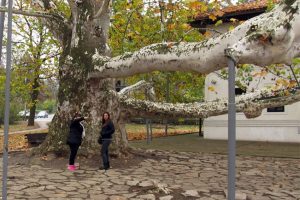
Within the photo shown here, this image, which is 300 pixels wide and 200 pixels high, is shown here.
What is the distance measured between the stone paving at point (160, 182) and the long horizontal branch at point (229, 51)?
2.54m

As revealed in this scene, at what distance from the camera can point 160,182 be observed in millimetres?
8898

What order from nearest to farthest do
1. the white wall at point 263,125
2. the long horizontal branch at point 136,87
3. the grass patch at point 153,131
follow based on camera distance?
the long horizontal branch at point 136,87 < the white wall at point 263,125 < the grass patch at point 153,131

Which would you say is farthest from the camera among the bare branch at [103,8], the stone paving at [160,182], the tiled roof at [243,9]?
the tiled roof at [243,9]

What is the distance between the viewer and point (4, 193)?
17.5 feet

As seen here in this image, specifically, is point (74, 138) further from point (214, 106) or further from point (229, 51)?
point (229, 51)

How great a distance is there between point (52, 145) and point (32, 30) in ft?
56.6

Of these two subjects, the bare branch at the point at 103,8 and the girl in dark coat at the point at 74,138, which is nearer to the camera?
the girl in dark coat at the point at 74,138

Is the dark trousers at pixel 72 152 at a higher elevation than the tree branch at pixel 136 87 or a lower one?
lower

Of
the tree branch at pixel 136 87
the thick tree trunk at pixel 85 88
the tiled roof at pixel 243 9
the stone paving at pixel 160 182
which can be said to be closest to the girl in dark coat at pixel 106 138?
the stone paving at pixel 160 182

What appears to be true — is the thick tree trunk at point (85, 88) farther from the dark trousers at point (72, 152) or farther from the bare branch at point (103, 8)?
the dark trousers at point (72, 152)

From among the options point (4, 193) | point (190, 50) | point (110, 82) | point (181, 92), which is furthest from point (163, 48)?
point (181, 92)

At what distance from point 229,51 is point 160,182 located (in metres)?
5.16

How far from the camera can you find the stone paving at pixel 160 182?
25.1 feet

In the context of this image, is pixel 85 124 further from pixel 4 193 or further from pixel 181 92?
pixel 181 92
